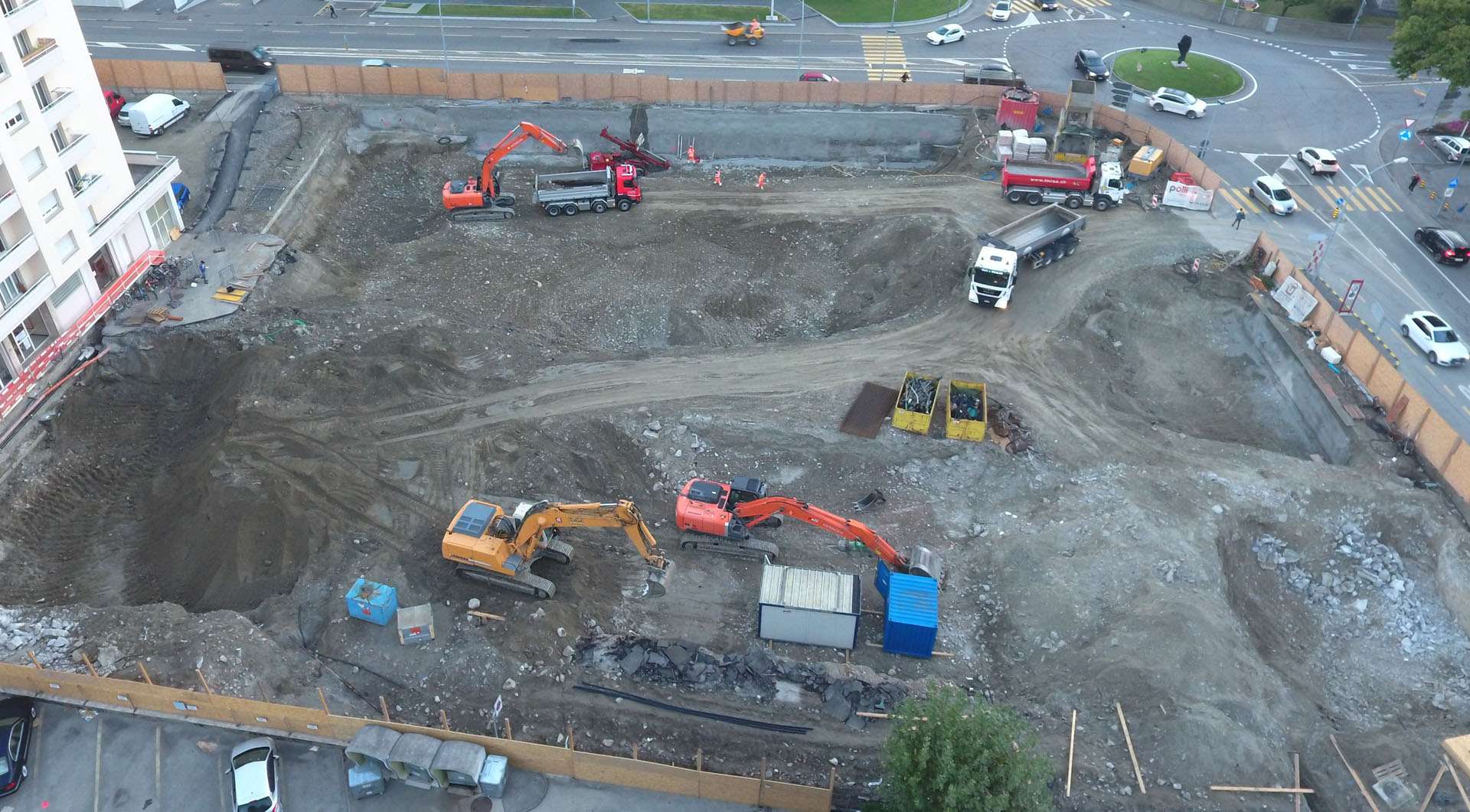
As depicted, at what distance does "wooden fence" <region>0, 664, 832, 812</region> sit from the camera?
83.0 feet

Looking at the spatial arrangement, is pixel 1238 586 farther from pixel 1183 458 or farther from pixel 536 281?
pixel 536 281

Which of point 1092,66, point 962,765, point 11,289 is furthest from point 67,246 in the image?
point 1092,66

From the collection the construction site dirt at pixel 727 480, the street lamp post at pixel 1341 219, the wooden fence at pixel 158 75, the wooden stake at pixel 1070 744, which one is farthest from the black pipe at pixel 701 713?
the wooden fence at pixel 158 75

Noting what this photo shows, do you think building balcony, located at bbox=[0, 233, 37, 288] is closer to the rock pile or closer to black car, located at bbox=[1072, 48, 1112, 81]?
the rock pile

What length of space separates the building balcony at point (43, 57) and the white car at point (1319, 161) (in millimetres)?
60020

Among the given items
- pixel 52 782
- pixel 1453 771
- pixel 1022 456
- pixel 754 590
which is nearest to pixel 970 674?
pixel 754 590

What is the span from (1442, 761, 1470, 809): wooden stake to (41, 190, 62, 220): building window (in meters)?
48.9

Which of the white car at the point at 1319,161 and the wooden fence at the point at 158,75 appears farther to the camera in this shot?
the wooden fence at the point at 158,75

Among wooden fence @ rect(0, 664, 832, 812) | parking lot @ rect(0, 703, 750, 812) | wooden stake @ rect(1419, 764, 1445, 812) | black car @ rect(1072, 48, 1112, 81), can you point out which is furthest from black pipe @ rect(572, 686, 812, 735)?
black car @ rect(1072, 48, 1112, 81)

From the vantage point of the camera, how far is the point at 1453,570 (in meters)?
31.6

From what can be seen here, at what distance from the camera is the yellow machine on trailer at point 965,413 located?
36375mm

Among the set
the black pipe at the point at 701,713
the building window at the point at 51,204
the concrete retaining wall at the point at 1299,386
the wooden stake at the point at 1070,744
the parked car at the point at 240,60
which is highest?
the building window at the point at 51,204

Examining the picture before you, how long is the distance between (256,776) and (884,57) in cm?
5786

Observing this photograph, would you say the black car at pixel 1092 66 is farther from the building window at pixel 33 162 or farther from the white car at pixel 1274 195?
the building window at pixel 33 162
